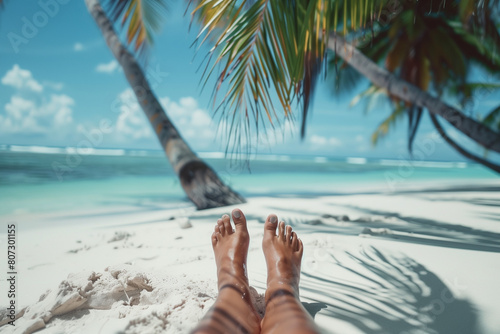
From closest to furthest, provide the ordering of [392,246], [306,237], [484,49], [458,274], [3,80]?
[458,274], [392,246], [306,237], [484,49], [3,80]

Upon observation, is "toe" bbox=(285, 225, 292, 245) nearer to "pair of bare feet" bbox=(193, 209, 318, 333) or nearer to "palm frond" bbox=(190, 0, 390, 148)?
"pair of bare feet" bbox=(193, 209, 318, 333)

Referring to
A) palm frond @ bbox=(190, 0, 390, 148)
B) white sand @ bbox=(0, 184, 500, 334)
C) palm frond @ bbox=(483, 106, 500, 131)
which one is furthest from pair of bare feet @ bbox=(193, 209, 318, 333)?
palm frond @ bbox=(483, 106, 500, 131)

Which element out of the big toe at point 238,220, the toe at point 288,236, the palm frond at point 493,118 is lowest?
the toe at point 288,236

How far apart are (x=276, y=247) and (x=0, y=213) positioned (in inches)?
169

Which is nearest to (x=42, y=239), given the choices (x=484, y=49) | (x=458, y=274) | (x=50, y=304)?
(x=50, y=304)

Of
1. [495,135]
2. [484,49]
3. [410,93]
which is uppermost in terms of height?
[484,49]

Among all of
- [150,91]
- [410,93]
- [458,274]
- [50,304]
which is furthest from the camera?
[150,91]

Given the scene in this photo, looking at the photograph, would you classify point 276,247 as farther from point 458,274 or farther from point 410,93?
point 410,93

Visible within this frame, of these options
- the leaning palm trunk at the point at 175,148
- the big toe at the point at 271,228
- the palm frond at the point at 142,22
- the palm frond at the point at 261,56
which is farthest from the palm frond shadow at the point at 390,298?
the palm frond at the point at 142,22

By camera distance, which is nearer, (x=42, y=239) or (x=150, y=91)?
(x=42, y=239)

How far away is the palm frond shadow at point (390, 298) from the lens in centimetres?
110

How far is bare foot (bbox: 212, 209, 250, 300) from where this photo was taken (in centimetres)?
126

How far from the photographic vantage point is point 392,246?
6.36 feet

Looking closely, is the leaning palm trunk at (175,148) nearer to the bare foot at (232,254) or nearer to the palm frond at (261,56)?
the palm frond at (261,56)
